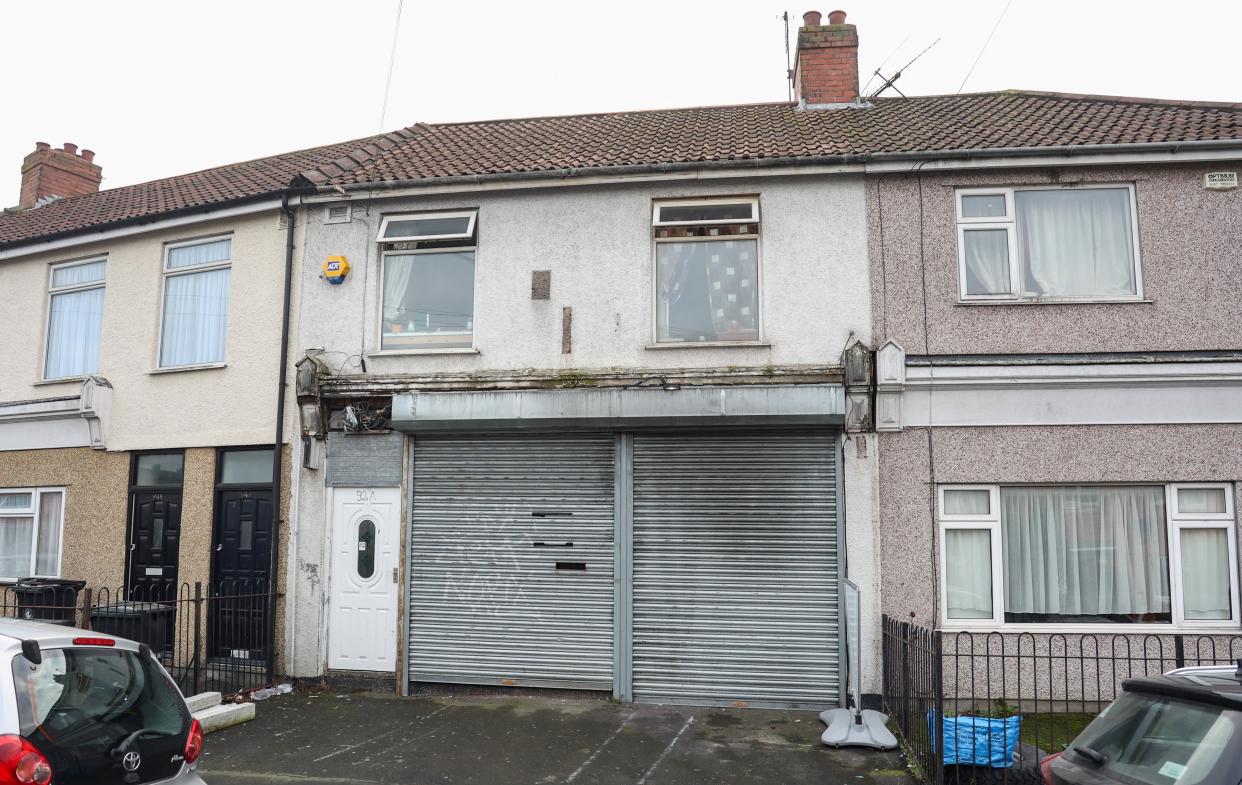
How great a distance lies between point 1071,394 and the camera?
29.9 feet

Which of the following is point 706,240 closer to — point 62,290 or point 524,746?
point 524,746

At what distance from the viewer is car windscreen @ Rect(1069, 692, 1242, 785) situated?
354 cm

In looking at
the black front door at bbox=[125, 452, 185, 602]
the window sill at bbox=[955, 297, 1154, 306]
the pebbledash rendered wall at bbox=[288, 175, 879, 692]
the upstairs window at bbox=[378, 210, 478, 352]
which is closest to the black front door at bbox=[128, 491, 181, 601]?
the black front door at bbox=[125, 452, 185, 602]

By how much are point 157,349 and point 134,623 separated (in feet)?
12.2

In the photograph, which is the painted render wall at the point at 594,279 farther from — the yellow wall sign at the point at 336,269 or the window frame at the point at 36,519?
the window frame at the point at 36,519

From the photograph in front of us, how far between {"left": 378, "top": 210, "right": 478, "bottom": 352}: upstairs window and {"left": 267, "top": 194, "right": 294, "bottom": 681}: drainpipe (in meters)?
1.19

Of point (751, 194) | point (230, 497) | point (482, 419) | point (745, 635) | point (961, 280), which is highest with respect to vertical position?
point (751, 194)

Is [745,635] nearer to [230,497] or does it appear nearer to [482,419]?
[482,419]

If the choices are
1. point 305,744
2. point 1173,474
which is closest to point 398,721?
point 305,744

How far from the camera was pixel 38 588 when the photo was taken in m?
10.6

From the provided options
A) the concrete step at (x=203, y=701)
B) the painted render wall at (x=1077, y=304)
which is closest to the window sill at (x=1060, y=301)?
the painted render wall at (x=1077, y=304)

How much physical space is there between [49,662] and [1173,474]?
31.9ft

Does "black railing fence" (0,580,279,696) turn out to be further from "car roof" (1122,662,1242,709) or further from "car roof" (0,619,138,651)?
"car roof" (1122,662,1242,709)

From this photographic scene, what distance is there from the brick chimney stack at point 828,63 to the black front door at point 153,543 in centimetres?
1057
